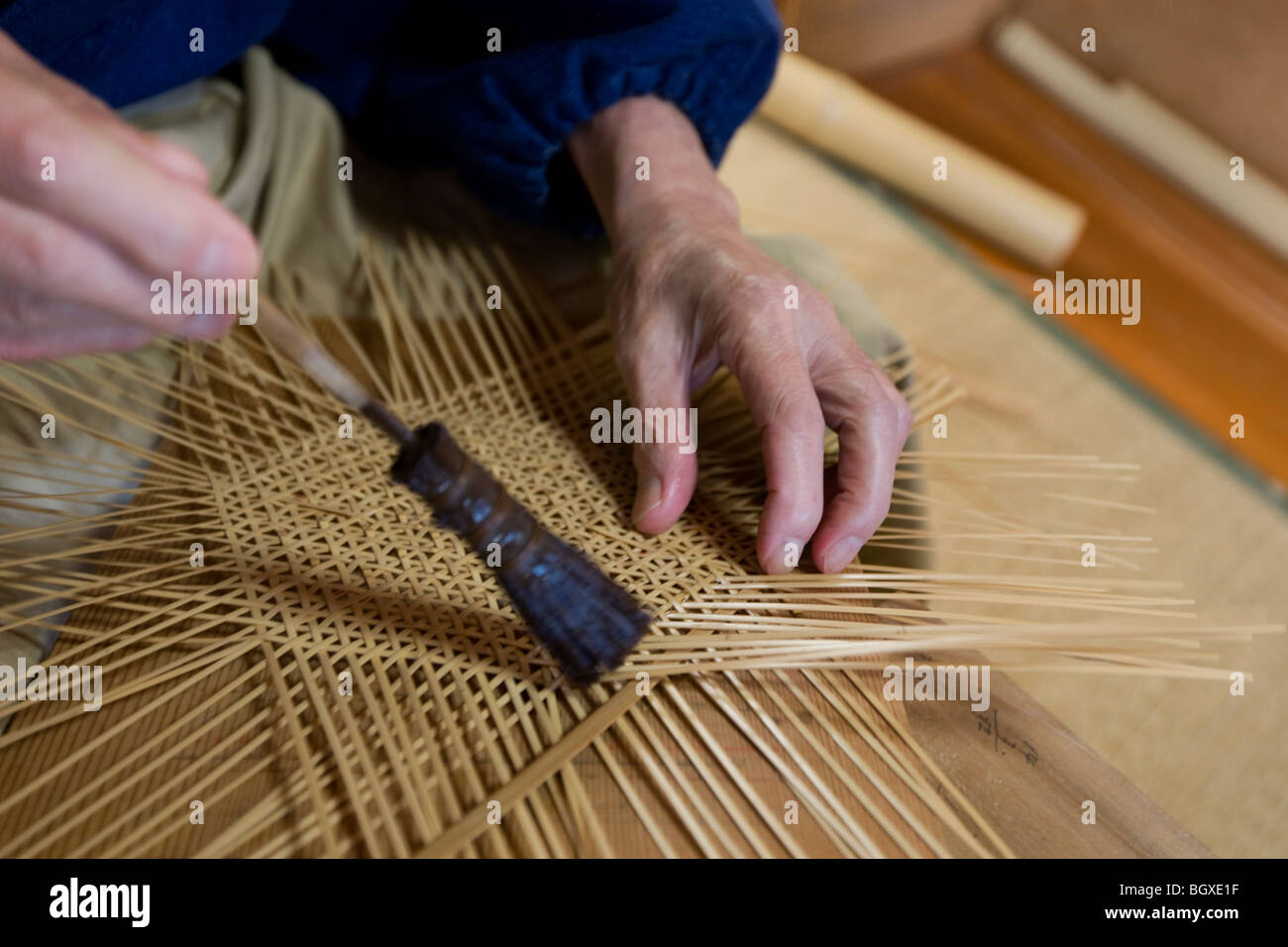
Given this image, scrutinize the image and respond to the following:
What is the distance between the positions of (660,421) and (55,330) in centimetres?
34

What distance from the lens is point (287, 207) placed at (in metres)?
0.80

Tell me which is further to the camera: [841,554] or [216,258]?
[841,554]

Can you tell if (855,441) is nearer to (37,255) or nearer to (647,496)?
(647,496)

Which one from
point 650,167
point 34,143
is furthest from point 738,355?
point 34,143

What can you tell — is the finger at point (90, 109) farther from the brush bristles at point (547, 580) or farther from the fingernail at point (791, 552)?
the fingernail at point (791, 552)

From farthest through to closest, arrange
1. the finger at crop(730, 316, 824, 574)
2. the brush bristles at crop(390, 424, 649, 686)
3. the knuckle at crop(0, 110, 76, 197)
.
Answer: the finger at crop(730, 316, 824, 574), the brush bristles at crop(390, 424, 649, 686), the knuckle at crop(0, 110, 76, 197)

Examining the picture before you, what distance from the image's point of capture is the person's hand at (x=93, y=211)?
0.36 m

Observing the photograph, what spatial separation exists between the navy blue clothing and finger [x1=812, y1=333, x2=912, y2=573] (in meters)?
0.27

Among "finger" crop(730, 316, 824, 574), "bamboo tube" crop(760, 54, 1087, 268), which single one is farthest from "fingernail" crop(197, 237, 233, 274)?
"bamboo tube" crop(760, 54, 1087, 268)

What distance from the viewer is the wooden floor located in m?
1.45

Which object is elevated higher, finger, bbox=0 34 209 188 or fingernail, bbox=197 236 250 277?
finger, bbox=0 34 209 188

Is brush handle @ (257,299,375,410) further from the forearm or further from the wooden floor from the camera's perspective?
the wooden floor

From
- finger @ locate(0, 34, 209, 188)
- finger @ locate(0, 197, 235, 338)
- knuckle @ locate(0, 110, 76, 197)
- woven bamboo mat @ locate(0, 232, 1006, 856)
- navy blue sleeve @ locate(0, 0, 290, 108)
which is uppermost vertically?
navy blue sleeve @ locate(0, 0, 290, 108)

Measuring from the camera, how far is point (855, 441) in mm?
646
